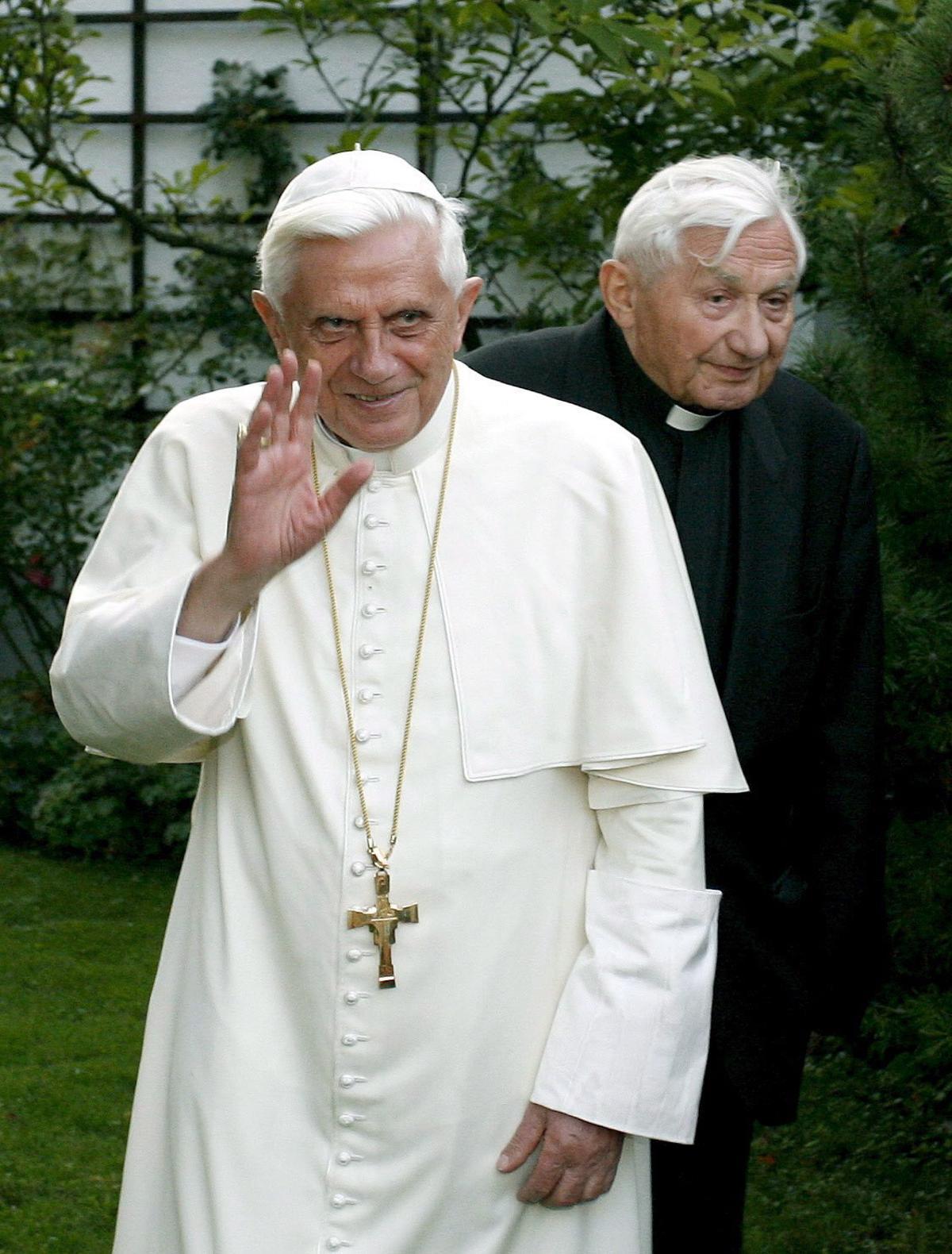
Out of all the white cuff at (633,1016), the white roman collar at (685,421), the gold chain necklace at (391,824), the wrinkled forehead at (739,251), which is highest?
the wrinkled forehead at (739,251)

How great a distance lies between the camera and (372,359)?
7.74 feet

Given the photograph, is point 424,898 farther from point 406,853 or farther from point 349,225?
point 349,225

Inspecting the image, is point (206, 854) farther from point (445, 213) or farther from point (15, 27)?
point (15, 27)

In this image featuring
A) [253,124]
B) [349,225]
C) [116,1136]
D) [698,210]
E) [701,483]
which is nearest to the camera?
[349,225]

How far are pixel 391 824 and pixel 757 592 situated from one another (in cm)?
90

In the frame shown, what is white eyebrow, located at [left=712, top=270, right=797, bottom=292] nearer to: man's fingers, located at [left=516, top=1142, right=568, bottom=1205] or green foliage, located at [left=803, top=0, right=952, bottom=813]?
green foliage, located at [left=803, top=0, right=952, bottom=813]

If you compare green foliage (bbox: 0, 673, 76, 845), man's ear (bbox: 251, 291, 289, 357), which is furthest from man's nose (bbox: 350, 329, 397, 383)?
green foliage (bbox: 0, 673, 76, 845)

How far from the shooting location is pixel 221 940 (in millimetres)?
2436

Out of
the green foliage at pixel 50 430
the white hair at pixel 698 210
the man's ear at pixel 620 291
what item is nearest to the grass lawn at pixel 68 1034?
the green foliage at pixel 50 430

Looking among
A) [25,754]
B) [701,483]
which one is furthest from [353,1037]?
[25,754]

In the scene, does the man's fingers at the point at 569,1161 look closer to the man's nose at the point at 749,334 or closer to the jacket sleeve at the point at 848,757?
the jacket sleeve at the point at 848,757

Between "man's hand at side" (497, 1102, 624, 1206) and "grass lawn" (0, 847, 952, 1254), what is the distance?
2.20 meters

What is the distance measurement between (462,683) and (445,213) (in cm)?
61

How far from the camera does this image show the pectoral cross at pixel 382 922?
2389 millimetres
